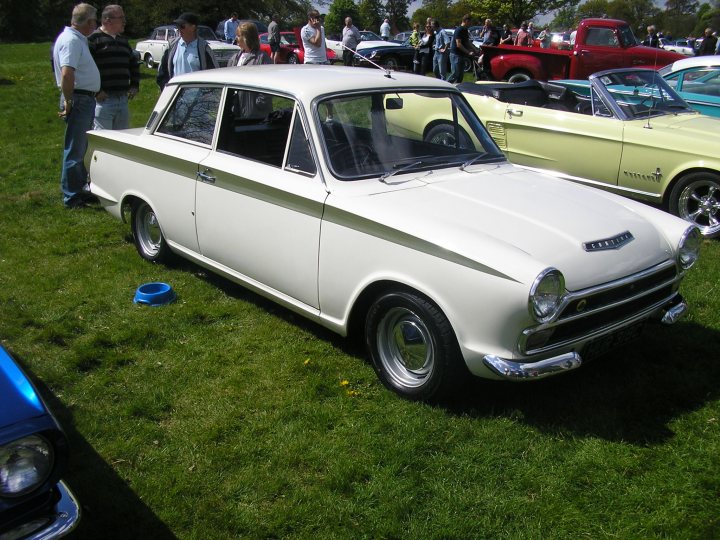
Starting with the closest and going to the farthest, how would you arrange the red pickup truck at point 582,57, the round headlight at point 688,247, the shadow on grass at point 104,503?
the shadow on grass at point 104,503 < the round headlight at point 688,247 < the red pickup truck at point 582,57

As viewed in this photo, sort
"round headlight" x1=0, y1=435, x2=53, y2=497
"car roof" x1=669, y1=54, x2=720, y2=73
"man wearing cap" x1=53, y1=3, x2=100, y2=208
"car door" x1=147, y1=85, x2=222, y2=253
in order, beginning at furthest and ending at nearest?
"car roof" x1=669, y1=54, x2=720, y2=73, "man wearing cap" x1=53, y1=3, x2=100, y2=208, "car door" x1=147, y1=85, x2=222, y2=253, "round headlight" x1=0, y1=435, x2=53, y2=497

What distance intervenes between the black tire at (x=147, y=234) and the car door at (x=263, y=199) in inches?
32.9

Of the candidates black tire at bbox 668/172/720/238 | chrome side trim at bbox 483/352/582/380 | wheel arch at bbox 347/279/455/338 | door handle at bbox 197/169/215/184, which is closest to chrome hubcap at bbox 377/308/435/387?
wheel arch at bbox 347/279/455/338

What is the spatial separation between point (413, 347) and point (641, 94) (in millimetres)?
5030

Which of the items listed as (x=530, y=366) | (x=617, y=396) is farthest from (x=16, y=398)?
(x=617, y=396)

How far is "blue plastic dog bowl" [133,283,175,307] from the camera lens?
16.4ft

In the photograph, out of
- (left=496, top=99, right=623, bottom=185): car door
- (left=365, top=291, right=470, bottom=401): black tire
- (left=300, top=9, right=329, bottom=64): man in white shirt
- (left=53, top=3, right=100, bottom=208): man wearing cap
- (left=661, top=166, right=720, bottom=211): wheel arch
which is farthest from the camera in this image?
(left=300, top=9, right=329, bottom=64): man in white shirt

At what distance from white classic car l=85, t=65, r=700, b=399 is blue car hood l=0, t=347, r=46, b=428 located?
178 centimetres

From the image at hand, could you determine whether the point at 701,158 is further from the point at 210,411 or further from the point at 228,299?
the point at 210,411

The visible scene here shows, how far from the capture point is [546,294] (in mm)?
3127

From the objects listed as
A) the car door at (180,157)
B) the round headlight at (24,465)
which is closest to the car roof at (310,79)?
the car door at (180,157)

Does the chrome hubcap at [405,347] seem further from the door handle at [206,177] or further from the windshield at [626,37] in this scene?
the windshield at [626,37]

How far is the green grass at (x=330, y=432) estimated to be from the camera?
2.93 metres

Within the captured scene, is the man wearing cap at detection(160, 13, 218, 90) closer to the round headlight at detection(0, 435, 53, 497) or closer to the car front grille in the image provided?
the car front grille
